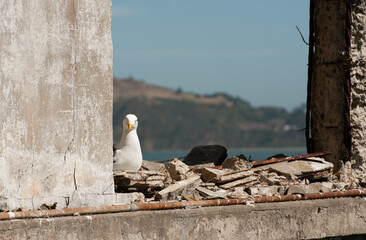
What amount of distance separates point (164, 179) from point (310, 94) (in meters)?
2.45

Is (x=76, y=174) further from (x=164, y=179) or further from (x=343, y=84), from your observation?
(x=343, y=84)

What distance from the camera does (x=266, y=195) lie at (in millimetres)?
7555

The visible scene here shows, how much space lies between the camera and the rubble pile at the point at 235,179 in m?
6.96

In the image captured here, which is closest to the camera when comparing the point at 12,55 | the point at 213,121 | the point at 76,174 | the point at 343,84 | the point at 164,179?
the point at 12,55

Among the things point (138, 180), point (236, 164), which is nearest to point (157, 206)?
point (138, 180)

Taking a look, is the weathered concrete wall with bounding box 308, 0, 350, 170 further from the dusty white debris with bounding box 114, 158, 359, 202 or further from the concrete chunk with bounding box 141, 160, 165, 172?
the concrete chunk with bounding box 141, 160, 165, 172

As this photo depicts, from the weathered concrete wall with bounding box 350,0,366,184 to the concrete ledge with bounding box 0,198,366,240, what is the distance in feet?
2.93

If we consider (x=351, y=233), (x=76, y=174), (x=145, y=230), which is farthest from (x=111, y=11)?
(x=351, y=233)

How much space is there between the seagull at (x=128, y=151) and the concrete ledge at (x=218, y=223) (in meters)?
0.85

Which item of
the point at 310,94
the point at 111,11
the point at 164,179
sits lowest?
the point at 164,179

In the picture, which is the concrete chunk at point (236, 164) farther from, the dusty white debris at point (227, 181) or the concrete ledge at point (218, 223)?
the concrete ledge at point (218, 223)

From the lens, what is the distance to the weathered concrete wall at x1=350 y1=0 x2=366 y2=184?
8.58 meters

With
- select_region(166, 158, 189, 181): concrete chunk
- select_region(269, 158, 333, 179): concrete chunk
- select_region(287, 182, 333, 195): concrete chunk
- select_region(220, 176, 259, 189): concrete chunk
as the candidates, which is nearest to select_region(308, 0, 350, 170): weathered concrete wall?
select_region(269, 158, 333, 179): concrete chunk

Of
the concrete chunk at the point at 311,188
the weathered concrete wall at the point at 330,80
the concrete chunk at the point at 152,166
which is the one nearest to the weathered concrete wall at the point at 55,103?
the concrete chunk at the point at 152,166
